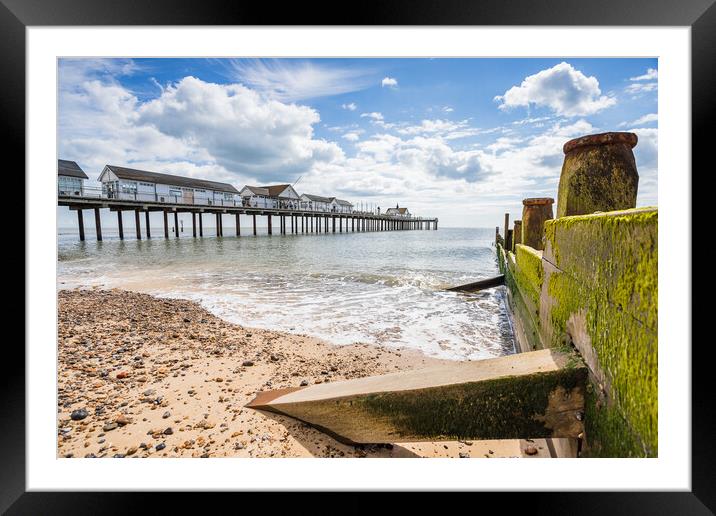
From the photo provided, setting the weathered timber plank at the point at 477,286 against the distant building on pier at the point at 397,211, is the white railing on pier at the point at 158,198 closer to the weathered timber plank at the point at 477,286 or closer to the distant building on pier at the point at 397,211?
the weathered timber plank at the point at 477,286

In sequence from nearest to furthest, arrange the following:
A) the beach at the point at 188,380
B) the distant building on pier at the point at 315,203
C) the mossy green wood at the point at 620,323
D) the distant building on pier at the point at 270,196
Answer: the mossy green wood at the point at 620,323 → the beach at the point at 188,380 → the distant building on pier at the point at 270,196 → the distant building on pier at the point at 315,203

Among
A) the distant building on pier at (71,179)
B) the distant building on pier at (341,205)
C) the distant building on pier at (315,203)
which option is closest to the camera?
the distant building on pier at (71,179)

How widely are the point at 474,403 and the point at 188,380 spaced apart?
9.57ft

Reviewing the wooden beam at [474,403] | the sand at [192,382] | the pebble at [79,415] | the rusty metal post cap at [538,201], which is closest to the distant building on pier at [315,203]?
the rusty metal post cap at [538,201]

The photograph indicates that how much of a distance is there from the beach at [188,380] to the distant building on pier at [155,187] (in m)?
28.3

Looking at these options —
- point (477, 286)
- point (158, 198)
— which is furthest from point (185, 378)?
point (158, 198)

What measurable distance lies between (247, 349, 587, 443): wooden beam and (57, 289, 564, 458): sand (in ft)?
1.34

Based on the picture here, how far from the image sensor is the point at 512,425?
5.60 feet

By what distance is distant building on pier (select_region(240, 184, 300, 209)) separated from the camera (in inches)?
1901

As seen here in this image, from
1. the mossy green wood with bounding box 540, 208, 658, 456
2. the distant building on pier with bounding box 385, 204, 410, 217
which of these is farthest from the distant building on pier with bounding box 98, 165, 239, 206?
the distant building on pier with bounding box 385, 204, 410, 217
